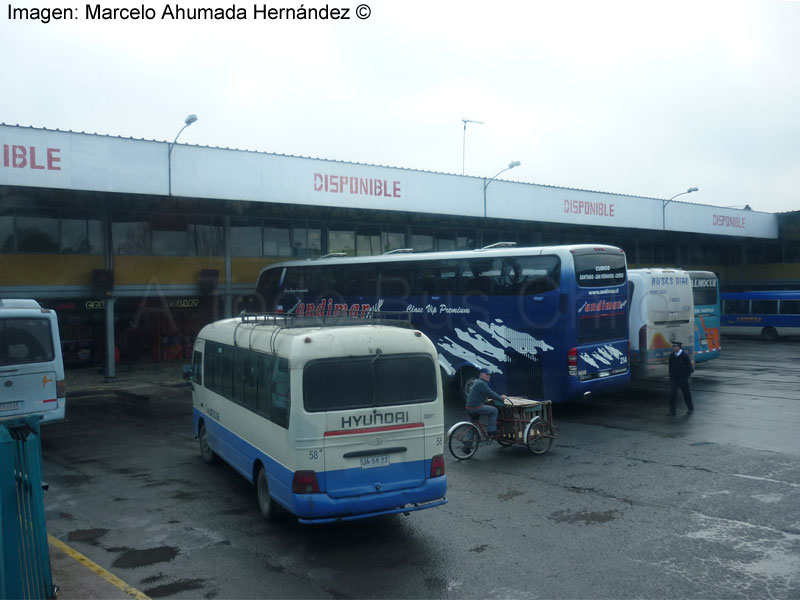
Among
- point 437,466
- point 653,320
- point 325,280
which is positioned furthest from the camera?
point 325,280

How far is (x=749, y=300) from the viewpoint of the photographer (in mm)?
39125

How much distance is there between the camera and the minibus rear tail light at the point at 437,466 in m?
8.54

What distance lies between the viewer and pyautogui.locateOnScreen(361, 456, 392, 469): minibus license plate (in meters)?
8.19

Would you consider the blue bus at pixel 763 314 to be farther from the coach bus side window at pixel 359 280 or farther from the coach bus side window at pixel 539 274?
the coach bus side window at pixel 539 274

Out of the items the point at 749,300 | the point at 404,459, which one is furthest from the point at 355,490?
the point at 749,300

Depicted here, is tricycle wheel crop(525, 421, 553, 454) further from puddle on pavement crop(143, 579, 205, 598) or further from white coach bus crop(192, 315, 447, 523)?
puddle on pavement crop(143, 579, 205, 598)

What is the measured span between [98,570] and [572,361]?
1103 cm

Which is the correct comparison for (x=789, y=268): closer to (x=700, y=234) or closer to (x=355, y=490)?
(x=700, y=234)

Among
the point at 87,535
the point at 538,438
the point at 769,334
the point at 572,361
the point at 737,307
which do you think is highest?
the point at 737,307

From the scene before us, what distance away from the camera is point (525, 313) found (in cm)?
1658

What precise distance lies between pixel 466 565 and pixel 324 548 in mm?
1715

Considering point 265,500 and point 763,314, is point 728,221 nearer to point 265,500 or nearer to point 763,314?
point 763,314

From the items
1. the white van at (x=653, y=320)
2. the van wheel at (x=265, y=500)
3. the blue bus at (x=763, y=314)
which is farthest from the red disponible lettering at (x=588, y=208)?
the van wheel at (x=265, y=500)

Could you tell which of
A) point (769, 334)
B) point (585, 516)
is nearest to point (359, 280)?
point (585, 516)
